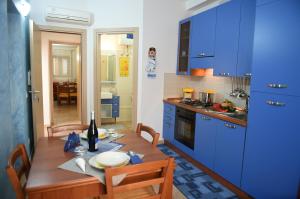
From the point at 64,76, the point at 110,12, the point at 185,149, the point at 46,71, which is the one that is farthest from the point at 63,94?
the point at 185,149

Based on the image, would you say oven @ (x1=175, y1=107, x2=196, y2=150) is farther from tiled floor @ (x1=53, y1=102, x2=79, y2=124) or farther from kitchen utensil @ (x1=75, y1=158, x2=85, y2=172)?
tiled floor @ (x1=53, y1=102, x2=79, y2=124)

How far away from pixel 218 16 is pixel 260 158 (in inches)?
76.9

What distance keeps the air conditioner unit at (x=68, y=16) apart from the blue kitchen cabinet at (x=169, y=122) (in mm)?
2005

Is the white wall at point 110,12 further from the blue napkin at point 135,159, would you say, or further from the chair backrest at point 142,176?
the chair backrest at point 142,176

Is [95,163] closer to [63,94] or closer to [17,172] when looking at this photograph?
[17,172]

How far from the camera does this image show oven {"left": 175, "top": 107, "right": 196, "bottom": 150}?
317 centimetres

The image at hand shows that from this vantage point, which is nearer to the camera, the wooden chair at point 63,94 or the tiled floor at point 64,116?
the tiled floor at point 64,116

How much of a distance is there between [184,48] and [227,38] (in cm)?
107

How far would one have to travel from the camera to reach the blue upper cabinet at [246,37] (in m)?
2.48

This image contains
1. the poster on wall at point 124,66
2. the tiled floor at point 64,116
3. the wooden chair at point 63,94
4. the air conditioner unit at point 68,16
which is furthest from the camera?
the wooden chair at point 63,94

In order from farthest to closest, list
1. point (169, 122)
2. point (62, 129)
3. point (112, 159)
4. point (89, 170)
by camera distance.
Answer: point (169, 122) → point (62, 129) → point (112, 159) → point (89, 170)

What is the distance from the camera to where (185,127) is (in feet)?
11.0

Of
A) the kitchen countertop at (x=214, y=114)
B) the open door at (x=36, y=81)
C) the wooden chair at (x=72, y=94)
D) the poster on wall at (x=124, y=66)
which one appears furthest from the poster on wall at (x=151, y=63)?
the wooden chair at (x=72, y=94)

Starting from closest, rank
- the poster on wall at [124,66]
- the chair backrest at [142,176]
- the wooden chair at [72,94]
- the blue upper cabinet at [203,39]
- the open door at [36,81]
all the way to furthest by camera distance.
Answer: the chair backrest at [142,176], the open door at [36,81], the blue upper cabinet at [203,39], the poster on wall at [124,66], the wooden chair at [72,94]
